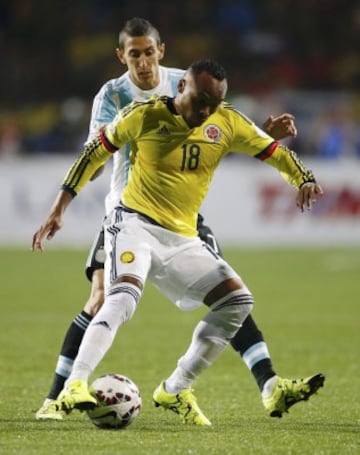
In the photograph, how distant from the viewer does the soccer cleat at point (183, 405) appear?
6.38 metres

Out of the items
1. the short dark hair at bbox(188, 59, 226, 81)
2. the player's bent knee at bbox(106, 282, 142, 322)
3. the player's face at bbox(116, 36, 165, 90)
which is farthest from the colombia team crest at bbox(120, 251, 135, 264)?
the player's face at bbox(116, 36, 165, 90)

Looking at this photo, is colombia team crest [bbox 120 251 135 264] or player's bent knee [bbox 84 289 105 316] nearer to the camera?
colombia team crest [bbox 120 251 135 264]

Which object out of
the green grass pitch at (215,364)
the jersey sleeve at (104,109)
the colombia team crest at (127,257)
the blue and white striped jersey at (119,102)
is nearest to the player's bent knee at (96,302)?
the blue and white striped jersey at (119,102)

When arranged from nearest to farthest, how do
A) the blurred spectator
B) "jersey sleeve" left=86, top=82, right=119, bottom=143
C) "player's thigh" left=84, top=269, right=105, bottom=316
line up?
1. "player's thigh" left=84, top=269, right=105, bottom=316
2. "jersey sleeve" left=86, top=82, right=119, bottom=143
3. the blurred spectator

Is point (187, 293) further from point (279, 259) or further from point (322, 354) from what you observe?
point (279, 259)

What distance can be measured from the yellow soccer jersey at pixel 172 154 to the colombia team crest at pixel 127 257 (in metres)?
0.30

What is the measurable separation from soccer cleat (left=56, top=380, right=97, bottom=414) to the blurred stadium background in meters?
14.1

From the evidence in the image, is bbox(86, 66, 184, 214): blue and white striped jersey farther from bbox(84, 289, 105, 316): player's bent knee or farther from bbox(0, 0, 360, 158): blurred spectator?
bbox(0, 0, 360, 158): blurred spectator

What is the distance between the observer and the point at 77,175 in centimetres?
623

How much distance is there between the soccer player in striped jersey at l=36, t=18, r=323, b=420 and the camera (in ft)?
21.8

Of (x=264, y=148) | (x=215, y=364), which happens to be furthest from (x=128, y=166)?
(x=215, y=364)

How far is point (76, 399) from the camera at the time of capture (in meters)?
5.62

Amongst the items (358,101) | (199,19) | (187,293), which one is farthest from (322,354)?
(199,19)

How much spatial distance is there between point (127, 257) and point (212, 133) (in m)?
0.85
